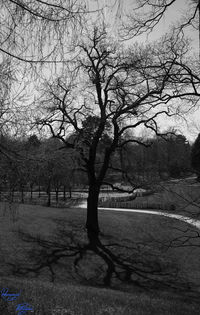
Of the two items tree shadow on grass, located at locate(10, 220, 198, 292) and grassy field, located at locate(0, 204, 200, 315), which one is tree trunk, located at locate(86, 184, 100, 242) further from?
grassy field, located at locate(0, 204, 200, 315)

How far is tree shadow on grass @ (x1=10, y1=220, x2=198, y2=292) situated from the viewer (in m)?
10.4

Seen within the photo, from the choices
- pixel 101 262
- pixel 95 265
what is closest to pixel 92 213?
pixel 101 262

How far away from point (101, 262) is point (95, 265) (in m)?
0.50

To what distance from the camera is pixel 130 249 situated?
14688 mm

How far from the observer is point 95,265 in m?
11.9

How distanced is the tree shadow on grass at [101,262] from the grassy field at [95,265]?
0.14ft

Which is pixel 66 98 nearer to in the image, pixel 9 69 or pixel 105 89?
pixel 105 89

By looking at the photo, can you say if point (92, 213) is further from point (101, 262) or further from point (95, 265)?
point (95, 265)

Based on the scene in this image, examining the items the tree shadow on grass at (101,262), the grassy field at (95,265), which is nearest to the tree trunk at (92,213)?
the tree shadow on grass at (101,262)

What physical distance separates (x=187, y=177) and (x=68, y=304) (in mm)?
5970

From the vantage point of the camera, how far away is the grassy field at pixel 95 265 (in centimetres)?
600

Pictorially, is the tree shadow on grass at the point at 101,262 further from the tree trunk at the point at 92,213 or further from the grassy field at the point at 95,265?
the tree trunk at the point at 92,213

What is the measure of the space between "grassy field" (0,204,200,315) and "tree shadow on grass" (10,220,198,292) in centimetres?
4

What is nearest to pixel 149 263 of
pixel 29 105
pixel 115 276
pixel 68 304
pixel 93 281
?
pixel 115 276
